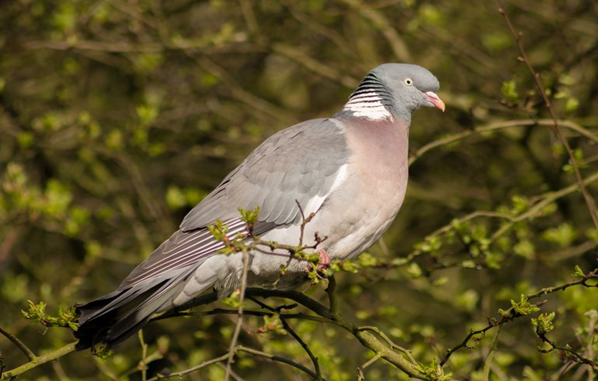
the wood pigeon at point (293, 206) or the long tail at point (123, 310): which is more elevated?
the wood pigeon at point (293, 206)

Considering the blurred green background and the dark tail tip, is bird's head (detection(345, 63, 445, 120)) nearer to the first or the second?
the blurred green background

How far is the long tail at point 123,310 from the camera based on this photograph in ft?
10.7

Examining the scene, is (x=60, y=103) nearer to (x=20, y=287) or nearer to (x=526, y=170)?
(x=20, y=287)

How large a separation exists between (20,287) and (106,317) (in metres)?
2.57

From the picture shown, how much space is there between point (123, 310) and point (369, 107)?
69.6 inches

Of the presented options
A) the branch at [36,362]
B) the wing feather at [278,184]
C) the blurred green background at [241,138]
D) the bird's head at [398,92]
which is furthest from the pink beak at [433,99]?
the branch at [36,362]

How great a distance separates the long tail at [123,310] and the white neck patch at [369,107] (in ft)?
4.51

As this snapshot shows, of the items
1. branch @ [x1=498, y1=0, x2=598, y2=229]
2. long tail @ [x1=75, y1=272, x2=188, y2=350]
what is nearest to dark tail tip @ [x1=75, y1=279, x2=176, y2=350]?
long tail @ [x1=75, y1=272, x2=188, y2=350]

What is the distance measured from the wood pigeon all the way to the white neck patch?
13 millimetres

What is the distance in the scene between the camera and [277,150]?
4.17 meters

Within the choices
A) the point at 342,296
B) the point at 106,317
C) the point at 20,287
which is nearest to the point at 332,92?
the point at 342,296

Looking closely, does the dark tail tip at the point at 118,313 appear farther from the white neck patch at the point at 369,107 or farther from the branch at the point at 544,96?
the branch at the point at 544,96

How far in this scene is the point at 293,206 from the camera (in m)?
4.02

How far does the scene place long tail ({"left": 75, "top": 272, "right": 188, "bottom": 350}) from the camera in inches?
128
